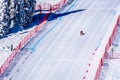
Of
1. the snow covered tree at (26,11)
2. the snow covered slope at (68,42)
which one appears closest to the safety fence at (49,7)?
the snow covered slope at (68,42)

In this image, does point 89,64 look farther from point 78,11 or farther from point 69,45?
point 78,11

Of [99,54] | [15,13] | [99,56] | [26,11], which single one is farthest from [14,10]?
[99,56]

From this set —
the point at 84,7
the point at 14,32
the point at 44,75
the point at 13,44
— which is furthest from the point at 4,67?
the point at 84,7

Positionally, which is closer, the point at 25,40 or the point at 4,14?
the point at 25,40

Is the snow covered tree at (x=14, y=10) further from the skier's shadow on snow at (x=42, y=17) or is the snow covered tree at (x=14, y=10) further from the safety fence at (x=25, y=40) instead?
the safety fence at (x=25, y=40)

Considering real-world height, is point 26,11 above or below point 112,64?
above

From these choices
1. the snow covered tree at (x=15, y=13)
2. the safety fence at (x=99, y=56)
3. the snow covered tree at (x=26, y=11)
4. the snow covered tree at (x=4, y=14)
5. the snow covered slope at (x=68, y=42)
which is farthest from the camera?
the snow covered tree at (x=26, y=11)

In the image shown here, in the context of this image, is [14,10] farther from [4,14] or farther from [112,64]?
[112,64]

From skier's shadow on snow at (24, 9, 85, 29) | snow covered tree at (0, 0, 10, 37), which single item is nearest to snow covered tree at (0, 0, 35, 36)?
snow covered tree at (0, 0, 10, 37)
